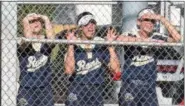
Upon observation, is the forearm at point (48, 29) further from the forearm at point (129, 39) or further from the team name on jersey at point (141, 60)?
the team name on jersey at point (141, 60)

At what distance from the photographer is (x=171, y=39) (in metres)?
6.27

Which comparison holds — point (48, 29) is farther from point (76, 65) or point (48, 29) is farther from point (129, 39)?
point (129, 39)

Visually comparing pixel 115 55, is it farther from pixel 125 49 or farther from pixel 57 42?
pixel 57 42

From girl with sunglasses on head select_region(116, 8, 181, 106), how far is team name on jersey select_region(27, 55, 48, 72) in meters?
0.80

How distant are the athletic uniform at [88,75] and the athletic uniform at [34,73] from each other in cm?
25

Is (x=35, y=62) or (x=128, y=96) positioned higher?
(x=35, y=62)

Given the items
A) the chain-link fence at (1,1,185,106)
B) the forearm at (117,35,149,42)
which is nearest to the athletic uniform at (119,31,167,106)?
the chain-link fence at (1,1,185,106)

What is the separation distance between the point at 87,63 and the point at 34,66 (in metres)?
0.53

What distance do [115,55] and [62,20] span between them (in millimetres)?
1354

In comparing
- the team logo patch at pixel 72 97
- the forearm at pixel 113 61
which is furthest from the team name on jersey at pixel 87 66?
the team logo patch at pixel 72 97

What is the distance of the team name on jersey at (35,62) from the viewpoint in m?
6.16

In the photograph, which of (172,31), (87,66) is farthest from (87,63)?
(172,31)

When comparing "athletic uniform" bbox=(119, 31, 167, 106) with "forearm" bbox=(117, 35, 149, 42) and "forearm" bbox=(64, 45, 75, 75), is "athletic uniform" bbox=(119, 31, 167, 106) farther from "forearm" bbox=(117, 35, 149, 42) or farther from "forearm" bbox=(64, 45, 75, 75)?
"forearm" bbox=(64, 45, 75, 75)

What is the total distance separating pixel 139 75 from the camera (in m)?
6.25
